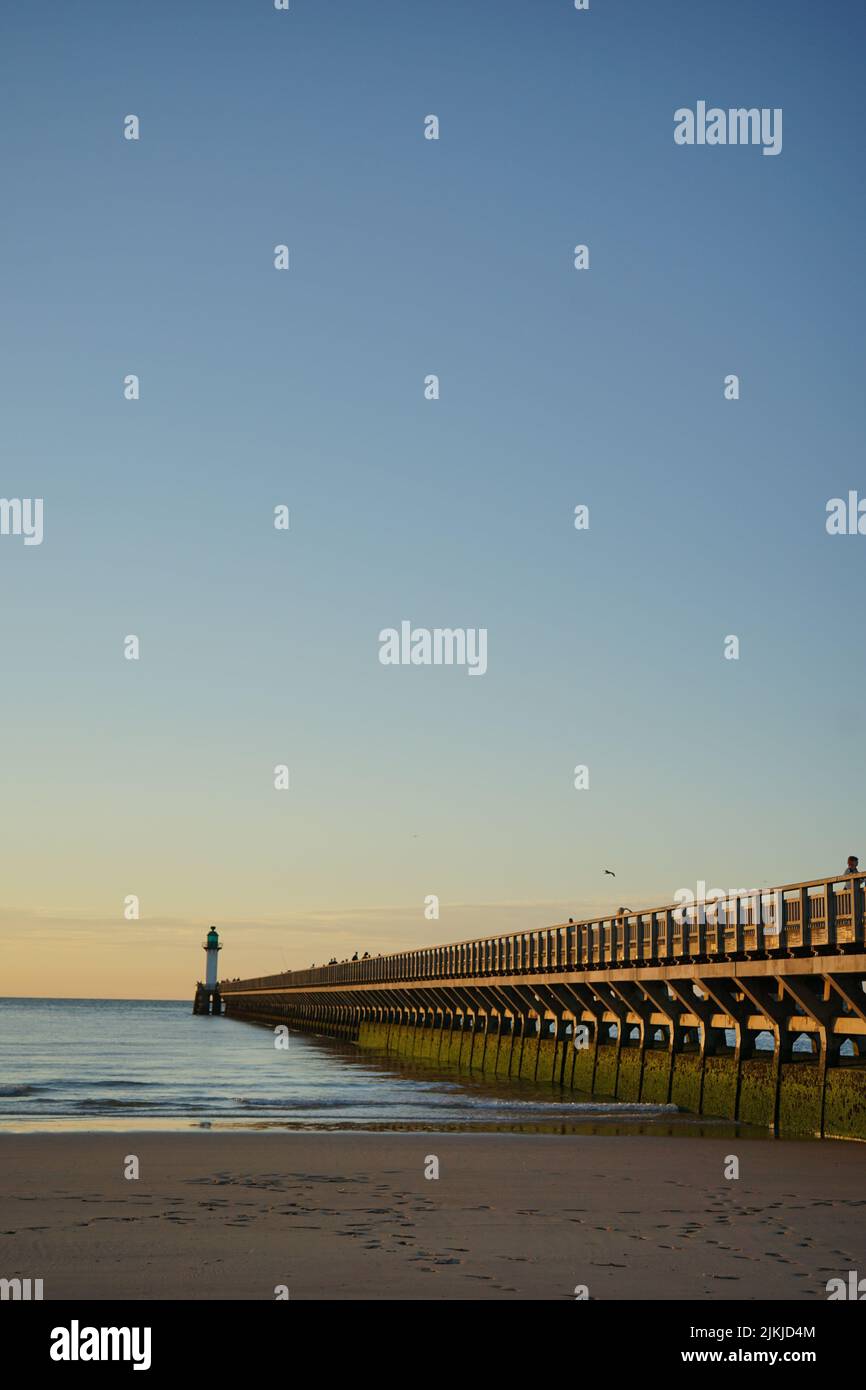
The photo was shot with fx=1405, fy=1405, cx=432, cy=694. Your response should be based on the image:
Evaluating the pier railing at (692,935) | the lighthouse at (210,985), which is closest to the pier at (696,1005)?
the pier railing at (692,935)

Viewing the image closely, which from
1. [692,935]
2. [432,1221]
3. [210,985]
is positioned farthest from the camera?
[210,985]

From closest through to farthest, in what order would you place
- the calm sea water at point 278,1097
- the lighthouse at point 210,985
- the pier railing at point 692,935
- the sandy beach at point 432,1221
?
the sandy beach at point 432,1221
the pier railing at point 692,935
the calm sea water at point 278,1097
the lighthouse at point 210,985

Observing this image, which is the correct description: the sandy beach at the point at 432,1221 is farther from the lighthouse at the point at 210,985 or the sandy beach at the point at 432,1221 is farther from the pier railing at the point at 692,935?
the lighthouse at the point at 210,985

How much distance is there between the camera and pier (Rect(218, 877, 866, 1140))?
2009 cm

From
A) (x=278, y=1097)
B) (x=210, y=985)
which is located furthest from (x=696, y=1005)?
(x=210, y=985)

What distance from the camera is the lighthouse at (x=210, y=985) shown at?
140375mm

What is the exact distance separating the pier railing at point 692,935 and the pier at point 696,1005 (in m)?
0.03

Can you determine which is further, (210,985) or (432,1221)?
(210,985)

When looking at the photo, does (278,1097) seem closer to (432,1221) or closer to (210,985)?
(432,1221)

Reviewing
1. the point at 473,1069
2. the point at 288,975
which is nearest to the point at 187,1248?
the point at 473,1069

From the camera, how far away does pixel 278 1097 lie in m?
36.4

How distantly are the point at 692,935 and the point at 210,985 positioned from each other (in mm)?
129772

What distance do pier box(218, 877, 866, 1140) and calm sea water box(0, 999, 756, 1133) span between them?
3.06 feet
